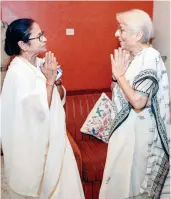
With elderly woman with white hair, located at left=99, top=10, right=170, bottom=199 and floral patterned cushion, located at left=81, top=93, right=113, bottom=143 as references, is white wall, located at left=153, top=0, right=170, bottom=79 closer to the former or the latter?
floral patterned cushion, located at left=81, top=93, right=113, bottom=143

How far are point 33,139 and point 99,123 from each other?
99 cm

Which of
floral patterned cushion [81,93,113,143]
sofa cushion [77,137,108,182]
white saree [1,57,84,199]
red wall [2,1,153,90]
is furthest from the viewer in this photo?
red wall [2,1,153,90]

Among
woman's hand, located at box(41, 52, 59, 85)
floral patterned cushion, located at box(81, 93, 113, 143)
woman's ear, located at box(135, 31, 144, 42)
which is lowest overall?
floral patterned cushion, located at box(81, 93, 113, 143)

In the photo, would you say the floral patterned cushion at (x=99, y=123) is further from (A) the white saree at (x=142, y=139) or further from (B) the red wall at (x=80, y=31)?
(A) the white saree at (x=142, y=139)

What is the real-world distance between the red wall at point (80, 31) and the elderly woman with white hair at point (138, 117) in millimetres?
1126

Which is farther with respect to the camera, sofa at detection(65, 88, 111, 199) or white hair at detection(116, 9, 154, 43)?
sofa at detection(65, 88, 111, 199)

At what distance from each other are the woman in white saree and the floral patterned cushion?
792 millimetres

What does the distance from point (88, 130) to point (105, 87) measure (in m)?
0.67

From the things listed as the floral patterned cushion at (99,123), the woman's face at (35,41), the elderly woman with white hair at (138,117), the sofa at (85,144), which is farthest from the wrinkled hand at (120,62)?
the floral patterned cushion at (99,123)

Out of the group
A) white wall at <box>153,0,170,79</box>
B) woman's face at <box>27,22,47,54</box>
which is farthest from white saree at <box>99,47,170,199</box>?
white wall at <box>153,0,170,79</box>

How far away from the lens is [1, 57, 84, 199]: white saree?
6.25ft

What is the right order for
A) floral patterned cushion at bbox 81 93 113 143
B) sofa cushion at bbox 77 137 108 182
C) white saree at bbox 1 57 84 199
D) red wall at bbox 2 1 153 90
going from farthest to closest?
red wall at bbox 2 1 153 90 < floral patterned cushion at bbox 81 93 113 143 < sofa cushion at bbox 77 137 108 182 < white saree at bbox 1 57 84 199

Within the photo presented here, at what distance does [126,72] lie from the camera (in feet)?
6.59

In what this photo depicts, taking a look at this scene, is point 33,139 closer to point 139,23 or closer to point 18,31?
point 18,31
